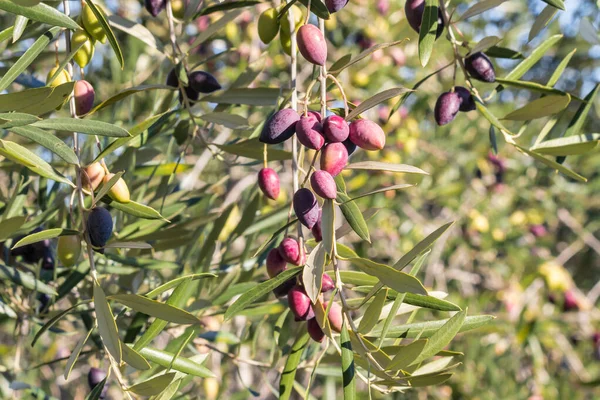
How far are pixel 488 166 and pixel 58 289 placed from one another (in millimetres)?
2244

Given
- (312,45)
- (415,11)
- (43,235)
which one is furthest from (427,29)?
(43,235)

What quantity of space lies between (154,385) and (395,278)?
0.27 m

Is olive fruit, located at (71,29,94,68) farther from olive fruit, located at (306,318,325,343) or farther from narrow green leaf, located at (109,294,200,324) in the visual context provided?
olive fruit, located at (306,318,325,343)

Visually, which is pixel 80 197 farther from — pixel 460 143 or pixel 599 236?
pixel 599 236

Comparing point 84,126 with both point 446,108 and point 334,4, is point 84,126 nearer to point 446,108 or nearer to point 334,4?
point 334,4

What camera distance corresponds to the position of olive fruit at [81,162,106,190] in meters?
0.73

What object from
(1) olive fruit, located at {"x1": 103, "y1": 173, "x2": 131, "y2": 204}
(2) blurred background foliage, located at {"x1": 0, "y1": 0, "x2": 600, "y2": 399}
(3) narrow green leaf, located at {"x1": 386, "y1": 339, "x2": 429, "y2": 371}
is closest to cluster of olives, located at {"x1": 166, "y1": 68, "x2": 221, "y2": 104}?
(1) olive fruit, located at {"x1": 103, "y1": 173, "x2": 131, "y2": 204}

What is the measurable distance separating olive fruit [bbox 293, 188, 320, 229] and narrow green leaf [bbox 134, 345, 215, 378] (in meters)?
0.25

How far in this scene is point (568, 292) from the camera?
2779 millimetres

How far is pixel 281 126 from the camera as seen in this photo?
0.68 metres

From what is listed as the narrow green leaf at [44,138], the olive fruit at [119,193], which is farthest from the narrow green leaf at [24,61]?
the olive fruit at [119,193]

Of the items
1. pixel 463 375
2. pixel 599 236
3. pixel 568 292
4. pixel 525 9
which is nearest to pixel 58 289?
pixel 463 375

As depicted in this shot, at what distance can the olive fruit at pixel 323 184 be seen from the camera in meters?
0.62

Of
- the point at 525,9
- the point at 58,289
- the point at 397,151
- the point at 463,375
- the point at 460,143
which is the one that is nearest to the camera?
the point at 58,289
